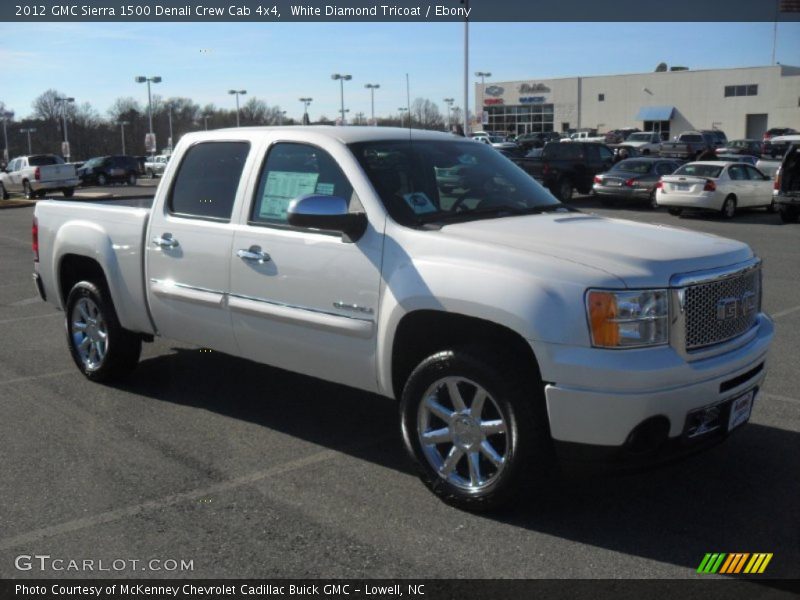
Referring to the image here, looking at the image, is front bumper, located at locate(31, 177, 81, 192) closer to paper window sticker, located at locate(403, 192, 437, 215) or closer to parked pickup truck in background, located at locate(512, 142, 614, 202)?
parked pickup truck in background, located at locate(512, 142, 614, 202)

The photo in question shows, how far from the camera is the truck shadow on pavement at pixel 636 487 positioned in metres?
3.86

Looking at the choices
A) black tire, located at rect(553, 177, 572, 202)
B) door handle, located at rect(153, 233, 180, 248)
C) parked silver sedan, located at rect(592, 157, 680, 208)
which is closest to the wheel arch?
door handle, located at rect(153, 233, 180, 248)

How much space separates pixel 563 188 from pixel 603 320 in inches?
975

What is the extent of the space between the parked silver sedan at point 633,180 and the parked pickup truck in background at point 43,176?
75.1ft

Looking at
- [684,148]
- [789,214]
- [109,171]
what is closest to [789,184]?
[789,214]

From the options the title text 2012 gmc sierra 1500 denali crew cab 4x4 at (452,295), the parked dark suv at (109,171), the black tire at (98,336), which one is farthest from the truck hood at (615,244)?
the parked dark suv at (109,171)

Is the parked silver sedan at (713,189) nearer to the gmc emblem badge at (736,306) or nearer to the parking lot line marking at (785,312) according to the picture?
the parking lot line marking at (785,312)

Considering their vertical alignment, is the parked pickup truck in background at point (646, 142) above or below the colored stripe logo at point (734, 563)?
above

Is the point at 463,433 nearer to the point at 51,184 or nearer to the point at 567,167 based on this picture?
the point at 567,167

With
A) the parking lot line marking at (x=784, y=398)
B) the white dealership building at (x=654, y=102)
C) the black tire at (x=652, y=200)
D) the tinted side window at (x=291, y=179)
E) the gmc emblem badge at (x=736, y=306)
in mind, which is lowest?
the parking lot line marking at (x=784, y=398)

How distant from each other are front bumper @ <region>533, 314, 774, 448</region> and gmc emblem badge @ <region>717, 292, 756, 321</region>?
0.36 meters

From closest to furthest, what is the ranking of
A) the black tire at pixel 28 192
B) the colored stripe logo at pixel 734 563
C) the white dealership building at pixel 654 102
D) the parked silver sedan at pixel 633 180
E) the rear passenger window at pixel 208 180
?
1. the colored stripe logo at pixel 734 563
2. the rear passenger window at pixel 208 180
3. the parked silver sedan at pixel 633 180
4. the black tire at pixel 28 192
5. the white dealership building at pixel 654 102

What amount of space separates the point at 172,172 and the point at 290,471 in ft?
7.96

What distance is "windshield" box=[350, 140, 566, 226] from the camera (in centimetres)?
474
